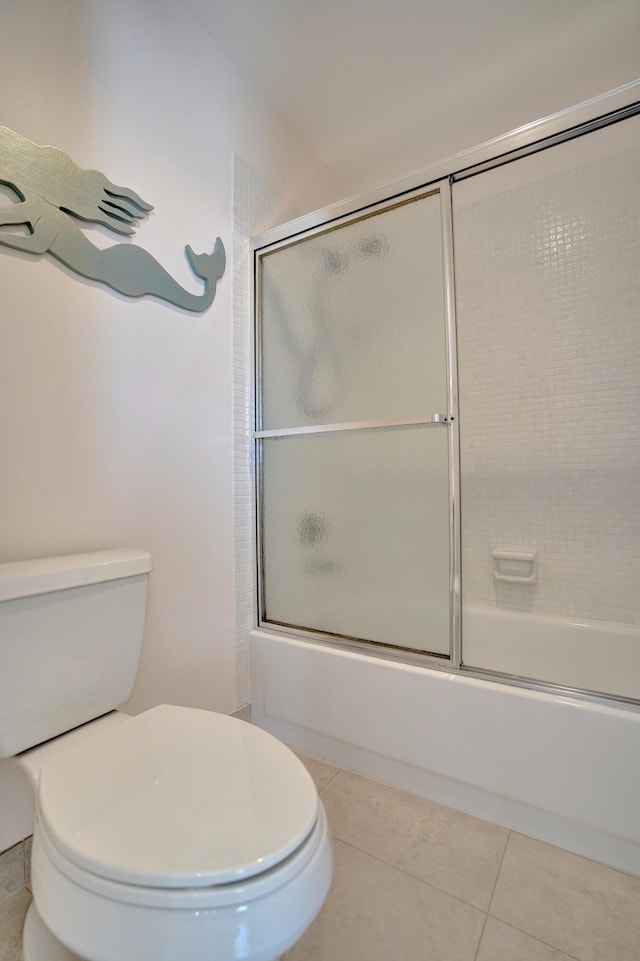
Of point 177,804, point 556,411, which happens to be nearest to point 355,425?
point 556,411

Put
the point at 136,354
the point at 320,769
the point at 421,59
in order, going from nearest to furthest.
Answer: the point at 136,354, the point at 320,769, the point at 421,59

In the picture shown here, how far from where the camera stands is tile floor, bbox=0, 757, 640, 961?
0.89 m

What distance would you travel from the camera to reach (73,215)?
46.2 inches

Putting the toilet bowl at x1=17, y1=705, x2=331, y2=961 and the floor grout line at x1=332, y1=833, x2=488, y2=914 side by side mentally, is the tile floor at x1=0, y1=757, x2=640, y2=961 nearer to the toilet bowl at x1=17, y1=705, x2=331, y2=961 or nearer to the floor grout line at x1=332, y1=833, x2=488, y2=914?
the floor grout line at x1=332, y1=833, x2=488, y2=914

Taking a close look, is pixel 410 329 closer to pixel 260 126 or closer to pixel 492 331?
pixel 492 331

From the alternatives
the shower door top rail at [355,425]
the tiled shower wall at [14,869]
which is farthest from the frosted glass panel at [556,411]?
the tiled shower wall at [14,869]

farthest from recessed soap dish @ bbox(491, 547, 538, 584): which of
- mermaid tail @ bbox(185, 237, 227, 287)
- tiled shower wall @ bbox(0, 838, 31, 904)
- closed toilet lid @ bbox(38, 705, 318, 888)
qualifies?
tiled shower wall @ bbox(0, 838, 31, 904)

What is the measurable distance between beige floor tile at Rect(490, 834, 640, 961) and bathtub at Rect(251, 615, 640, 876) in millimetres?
52

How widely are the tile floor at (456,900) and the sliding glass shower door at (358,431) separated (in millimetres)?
479

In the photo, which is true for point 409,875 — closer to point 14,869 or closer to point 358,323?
point 14,869

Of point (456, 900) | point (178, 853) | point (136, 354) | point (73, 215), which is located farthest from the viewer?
point (136, 354)

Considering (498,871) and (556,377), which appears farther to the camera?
(556,377)

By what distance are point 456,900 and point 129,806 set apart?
2.65ft

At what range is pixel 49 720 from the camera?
0.92 metres
